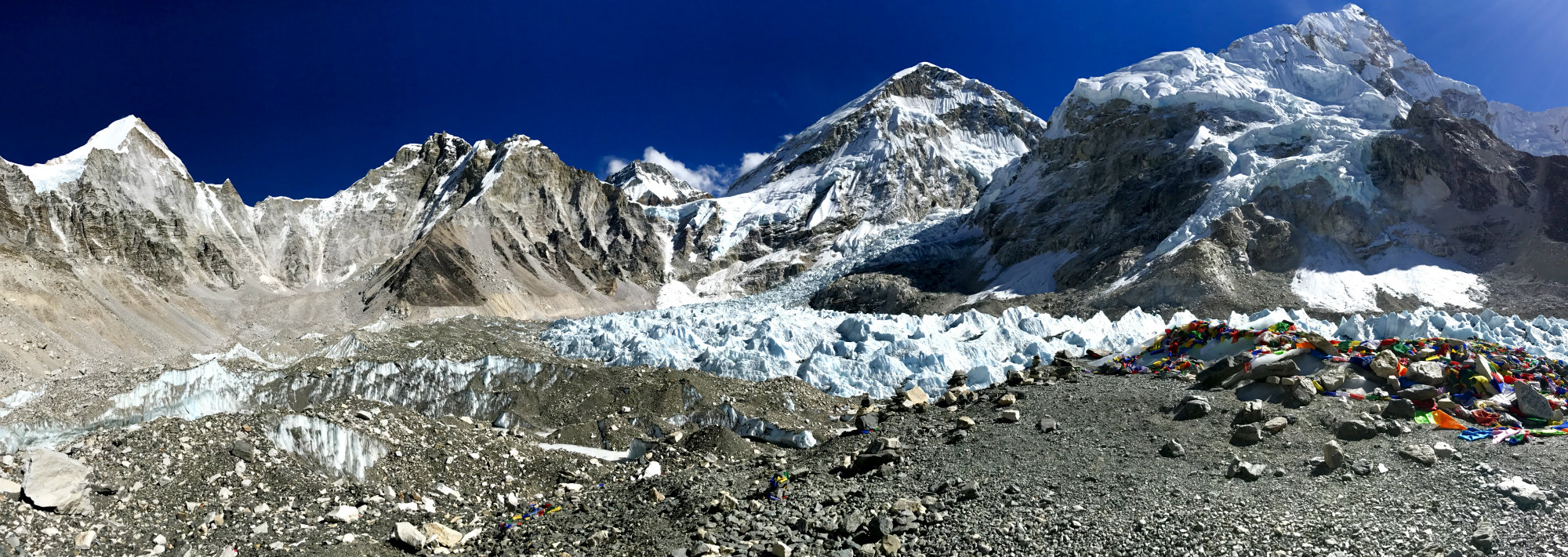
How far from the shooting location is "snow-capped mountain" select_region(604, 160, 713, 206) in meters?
132

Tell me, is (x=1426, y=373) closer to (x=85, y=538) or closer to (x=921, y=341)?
(x=921, y=341)

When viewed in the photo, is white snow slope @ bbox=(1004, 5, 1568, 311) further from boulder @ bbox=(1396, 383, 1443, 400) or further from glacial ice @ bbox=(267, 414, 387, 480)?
glacial ice @ bbox=(267, 414, 387, 480)

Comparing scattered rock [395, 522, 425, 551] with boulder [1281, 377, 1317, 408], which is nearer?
scattered rock [395, 522, 425, 551]

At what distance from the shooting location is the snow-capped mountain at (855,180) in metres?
87.0

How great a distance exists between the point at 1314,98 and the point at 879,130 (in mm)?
53346

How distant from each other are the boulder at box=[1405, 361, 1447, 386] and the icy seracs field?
16.9ft

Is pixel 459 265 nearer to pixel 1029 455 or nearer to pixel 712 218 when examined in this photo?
pixel 712 218

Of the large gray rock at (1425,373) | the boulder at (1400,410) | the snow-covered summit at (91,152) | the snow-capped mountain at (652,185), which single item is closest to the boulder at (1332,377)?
the large gray rock at (1425,373)

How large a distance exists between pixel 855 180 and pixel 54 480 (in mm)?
95860

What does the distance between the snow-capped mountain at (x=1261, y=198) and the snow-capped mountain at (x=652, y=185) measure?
6783 cm

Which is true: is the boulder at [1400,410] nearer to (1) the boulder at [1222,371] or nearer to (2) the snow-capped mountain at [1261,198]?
(1) the boulder at [1222,371]

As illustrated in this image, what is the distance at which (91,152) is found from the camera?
55250 millimetres

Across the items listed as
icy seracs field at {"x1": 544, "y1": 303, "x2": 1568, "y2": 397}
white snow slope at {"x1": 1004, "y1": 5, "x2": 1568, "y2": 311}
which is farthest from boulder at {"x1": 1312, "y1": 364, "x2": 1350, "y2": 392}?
white snow slope at {"x1": 1004, "y1": 5, "x2": 1568, "y2": 311}

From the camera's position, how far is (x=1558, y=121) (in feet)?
271
